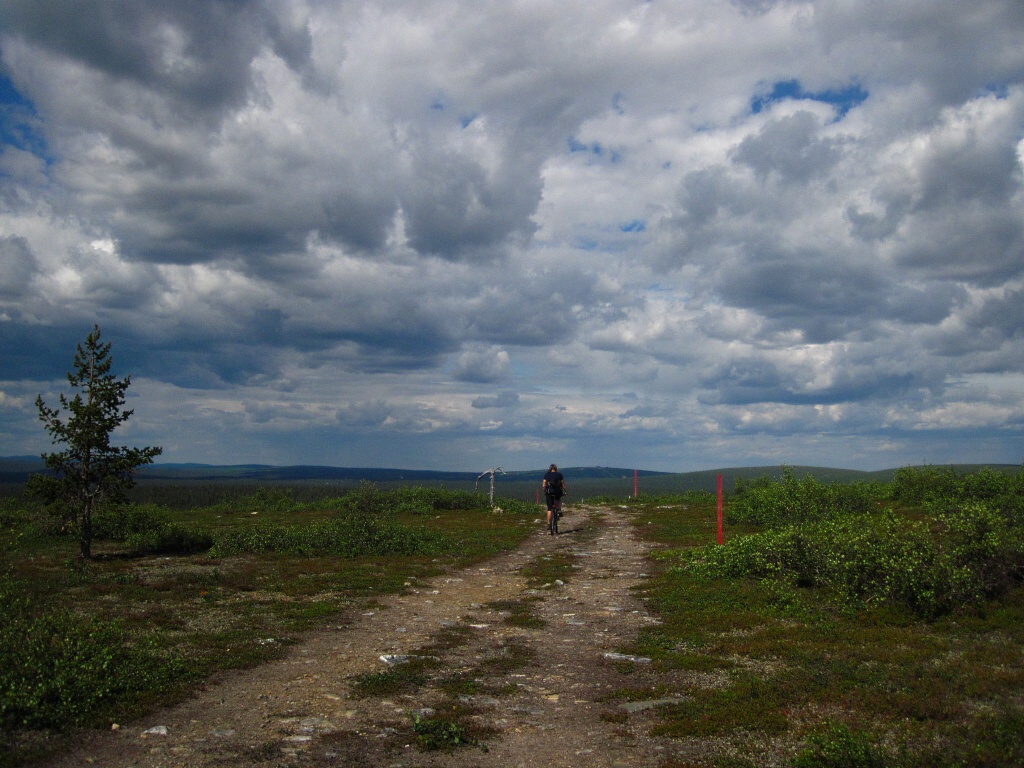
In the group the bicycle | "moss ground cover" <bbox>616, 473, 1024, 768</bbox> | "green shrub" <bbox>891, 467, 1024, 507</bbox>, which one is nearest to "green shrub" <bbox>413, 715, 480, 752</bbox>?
"moss ground cover" <bbox>616, 473, 1024, 768</bbox>

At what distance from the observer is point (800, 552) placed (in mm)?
15734

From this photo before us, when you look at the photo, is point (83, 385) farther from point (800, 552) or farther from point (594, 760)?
point (800, 552)

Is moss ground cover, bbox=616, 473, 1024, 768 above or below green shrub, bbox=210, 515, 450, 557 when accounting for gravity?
above

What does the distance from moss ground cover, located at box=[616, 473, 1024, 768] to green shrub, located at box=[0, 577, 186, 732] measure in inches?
274

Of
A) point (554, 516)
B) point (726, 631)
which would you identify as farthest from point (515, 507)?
point (726, 631)

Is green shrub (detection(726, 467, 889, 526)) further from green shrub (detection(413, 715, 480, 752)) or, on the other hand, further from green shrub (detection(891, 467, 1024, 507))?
green shrub (detection(413, 715, 480, 752))

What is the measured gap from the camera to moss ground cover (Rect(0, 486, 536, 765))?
8531mm

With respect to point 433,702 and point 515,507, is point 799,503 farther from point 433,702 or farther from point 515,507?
point 515,507

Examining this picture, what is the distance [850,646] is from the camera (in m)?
10.8

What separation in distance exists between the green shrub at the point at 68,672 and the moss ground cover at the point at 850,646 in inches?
274

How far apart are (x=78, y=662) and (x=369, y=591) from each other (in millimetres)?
9747

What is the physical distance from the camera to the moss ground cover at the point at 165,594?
28.0ft

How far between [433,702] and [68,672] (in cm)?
484

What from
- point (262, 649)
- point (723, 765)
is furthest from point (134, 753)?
point (723, 765)
